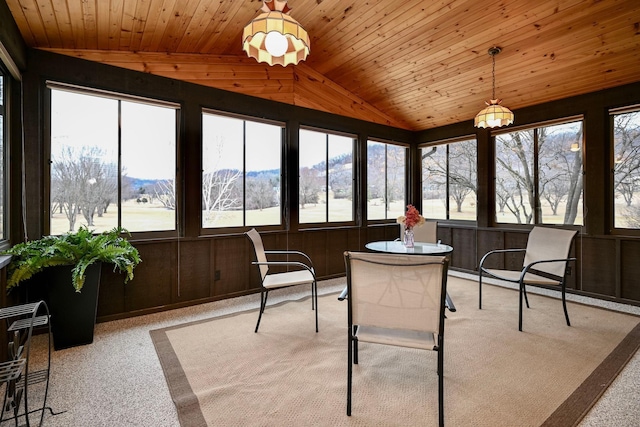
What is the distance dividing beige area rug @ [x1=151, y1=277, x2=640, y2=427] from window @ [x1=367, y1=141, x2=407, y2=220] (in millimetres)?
2594

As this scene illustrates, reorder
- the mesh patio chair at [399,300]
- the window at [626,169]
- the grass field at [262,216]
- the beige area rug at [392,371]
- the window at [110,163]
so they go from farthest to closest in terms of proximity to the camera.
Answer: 1. the window at [626,169]
2. the grass field at [262,216]
3. the window at [110,163]
4. the beige area rug at [392,371]
5. the mesh patio chair at [399,300]

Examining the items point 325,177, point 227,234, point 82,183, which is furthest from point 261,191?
point 82,183

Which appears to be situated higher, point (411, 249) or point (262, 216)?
point (262, 216)

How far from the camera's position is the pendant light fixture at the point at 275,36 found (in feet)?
6.27

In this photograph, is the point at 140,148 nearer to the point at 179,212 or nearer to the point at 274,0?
the point at 179,212

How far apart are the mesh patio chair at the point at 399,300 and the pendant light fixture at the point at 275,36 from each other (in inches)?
55.7

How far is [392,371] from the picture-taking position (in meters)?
2.20

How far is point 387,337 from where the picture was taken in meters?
1.77

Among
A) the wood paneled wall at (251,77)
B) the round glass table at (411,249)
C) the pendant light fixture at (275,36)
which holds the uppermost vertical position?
the wood paneled wall at (251,77)

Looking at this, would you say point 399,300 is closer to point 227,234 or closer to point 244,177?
point 227,234

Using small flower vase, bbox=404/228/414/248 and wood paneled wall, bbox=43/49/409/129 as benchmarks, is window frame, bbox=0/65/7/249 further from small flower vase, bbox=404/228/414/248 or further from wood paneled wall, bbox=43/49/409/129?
small flower vase, bbox=404/228/414/248

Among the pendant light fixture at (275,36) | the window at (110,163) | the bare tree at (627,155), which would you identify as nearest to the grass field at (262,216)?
the window at (110,163)

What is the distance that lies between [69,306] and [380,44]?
4.16m

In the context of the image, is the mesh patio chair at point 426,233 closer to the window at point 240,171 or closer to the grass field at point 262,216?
the grass field at point 262,216
